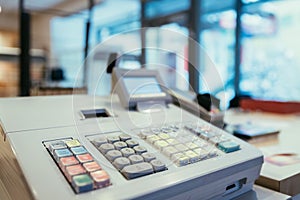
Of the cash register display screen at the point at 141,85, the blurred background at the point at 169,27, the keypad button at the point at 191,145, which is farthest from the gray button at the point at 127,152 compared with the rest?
the blurred background at the point at 169,27

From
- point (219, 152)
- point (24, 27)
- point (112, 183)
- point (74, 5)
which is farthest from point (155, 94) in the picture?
point (74, 5)

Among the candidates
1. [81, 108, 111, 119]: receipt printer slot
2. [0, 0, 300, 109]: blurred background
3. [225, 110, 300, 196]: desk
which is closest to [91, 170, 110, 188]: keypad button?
[81, 108, 111, 119]: receipt printer slot

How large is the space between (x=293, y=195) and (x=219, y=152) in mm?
193

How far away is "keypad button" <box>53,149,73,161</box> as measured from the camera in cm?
39

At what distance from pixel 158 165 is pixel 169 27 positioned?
2.63 metres

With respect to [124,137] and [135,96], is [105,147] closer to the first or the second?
[124,137]

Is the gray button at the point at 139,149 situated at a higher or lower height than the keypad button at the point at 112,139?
lower

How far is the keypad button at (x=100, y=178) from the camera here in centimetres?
35

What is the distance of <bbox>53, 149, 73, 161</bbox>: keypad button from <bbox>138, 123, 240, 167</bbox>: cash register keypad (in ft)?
0.46

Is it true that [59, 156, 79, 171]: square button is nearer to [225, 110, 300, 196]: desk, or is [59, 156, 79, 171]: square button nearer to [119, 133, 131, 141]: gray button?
[119, 133, 131, 141]: gray button

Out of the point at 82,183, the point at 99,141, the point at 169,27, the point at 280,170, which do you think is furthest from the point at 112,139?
the point at 169,27

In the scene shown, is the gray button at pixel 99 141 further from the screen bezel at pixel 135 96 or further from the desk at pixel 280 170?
the desk at pixel 280 170

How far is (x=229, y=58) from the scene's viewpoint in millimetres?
3666

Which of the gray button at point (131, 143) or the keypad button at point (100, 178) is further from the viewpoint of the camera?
the gray button at point (131, 143)
